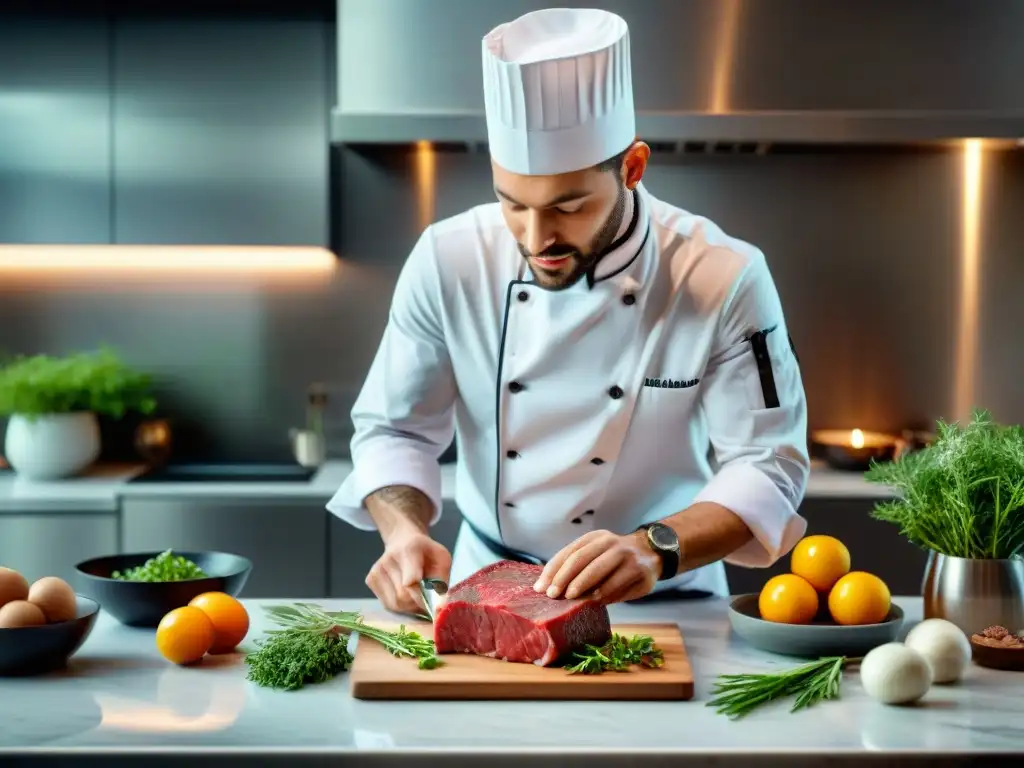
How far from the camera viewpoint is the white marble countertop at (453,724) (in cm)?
125

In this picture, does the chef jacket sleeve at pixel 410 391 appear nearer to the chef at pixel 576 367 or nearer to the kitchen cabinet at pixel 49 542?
the chef at pixel 576 367

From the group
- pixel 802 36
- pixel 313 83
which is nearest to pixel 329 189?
pixel 313 83

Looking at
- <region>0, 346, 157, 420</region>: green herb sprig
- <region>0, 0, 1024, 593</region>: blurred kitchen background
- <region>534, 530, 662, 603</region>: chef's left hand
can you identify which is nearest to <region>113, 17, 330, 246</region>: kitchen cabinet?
<region>0, 0, 1024, 593</region>: blurred kitchen background

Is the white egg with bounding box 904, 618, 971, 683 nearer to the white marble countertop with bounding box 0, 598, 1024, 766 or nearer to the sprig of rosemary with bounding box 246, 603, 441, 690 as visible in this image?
the white marble countertop with bounding box 0, 598, 1024, 766

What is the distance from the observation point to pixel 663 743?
127 centimetres

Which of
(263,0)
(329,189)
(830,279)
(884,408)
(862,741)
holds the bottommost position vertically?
(862,741)

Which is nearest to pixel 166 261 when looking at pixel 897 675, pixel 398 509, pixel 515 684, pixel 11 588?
pixel 398 509

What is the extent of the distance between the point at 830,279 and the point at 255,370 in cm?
192

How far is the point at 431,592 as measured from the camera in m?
1.66

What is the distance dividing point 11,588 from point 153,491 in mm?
1705

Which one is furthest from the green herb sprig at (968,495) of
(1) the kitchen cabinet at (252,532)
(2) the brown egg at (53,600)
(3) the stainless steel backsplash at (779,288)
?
(3) the stainless steel backsplash at (779,288)

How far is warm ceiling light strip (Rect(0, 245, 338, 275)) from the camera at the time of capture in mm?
3781

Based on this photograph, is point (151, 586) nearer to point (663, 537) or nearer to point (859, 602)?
point (663, 537)

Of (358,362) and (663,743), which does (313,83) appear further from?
(663,743)
